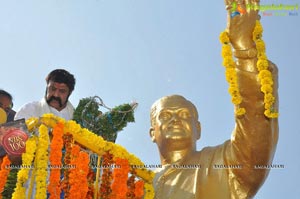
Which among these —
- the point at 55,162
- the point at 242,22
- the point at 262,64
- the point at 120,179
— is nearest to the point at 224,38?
the point at 242,22

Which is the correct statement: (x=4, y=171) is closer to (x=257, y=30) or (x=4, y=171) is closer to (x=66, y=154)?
(x=66, y=154)

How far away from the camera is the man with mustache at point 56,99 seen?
750 centimetres

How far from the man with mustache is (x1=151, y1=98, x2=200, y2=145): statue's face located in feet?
3.93

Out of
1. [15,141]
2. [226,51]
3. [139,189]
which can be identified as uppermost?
[226,51]

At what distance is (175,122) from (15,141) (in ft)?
7.43

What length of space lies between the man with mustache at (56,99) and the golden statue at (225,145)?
1.21 meters

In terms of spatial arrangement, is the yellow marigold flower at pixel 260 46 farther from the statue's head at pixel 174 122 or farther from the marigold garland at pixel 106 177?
the marigold garland at pixel 106 177

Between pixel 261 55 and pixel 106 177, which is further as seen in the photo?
pixel 106 177

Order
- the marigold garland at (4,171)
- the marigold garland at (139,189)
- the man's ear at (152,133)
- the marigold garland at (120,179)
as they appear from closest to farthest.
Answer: the marigold garland at (4,171) → the marigold garland at (120,179) → the marigold garland at (139,189) → the man's ear at (152,133)

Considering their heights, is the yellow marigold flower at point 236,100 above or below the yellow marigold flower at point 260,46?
below

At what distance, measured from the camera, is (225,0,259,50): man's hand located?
6.41m

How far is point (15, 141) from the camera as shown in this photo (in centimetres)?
627

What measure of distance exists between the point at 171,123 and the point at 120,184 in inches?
51.9

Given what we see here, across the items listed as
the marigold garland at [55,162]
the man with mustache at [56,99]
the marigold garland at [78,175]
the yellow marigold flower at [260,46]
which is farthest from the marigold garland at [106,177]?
the yellow marigold flower at [260,46]
